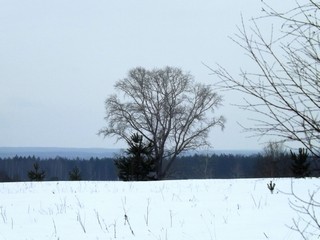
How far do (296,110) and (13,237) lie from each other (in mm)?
3845

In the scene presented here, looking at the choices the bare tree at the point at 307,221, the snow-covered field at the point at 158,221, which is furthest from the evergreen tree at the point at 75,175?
the bare tree at the point at 307,221

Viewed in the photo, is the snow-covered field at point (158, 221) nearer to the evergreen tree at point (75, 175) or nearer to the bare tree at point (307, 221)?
the bare tree at point (307, 221)

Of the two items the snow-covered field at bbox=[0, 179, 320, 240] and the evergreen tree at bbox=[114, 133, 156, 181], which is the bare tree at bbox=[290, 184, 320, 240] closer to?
the snow-covered field at bbox=[0, 179, 320, 240]

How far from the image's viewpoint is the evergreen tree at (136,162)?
26.1 meters

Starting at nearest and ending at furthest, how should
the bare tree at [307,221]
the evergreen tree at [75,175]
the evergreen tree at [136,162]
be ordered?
the bare tree at [307,221], the evergreen tree at [136,162], the evergreen tree at [75,175]

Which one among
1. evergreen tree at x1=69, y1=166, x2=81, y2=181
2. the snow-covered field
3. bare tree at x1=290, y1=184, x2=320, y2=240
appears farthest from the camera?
evergreen tree at x1=69, y1=166, x2=81, y2=181

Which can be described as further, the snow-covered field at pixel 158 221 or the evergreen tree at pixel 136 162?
the evergreen tree at pixel 136 162

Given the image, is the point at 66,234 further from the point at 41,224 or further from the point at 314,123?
the point at 314,123

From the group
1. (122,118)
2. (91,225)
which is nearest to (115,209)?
(91,225)

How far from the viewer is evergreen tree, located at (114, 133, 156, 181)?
1026 inches

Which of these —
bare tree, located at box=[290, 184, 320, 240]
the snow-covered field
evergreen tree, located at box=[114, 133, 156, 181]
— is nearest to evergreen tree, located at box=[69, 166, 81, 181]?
evergreen tree, located at box=[114, 133, 156, 181]

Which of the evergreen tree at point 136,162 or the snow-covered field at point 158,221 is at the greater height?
the evergreen tree at point 136,162

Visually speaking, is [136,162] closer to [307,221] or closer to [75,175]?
[75,175]

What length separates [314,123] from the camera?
2646 millimetres
